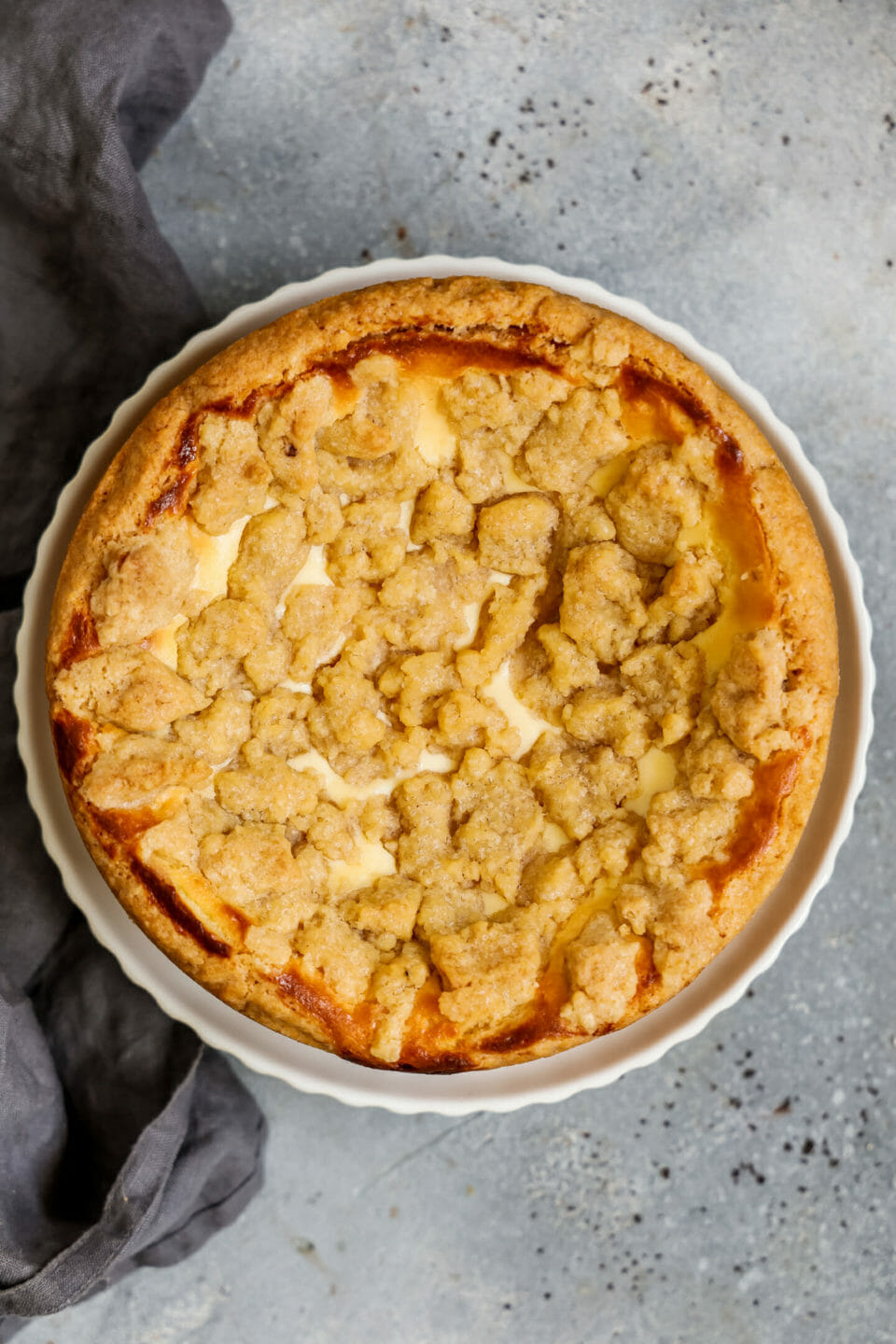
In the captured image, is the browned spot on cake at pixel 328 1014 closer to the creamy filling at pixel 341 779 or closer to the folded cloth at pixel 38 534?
the creamy filling at pixel 341 779

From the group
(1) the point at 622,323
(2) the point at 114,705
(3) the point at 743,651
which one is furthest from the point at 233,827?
(1) the point at 622,323

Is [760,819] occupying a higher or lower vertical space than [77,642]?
higher

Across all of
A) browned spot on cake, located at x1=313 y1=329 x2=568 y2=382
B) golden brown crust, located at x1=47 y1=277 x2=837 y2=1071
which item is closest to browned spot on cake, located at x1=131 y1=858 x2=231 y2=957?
golden brown crust, located at x1=47 y1=277 x2=837 y2=1071

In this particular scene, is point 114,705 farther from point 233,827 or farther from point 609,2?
point 609,2

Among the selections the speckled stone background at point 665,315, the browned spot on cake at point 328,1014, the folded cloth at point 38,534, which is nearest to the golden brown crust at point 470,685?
the browned spot on cake at point 328,1014

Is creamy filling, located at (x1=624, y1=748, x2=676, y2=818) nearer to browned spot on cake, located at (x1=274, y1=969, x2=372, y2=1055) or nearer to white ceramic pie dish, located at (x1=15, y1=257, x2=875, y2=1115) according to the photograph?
white ceramic pie dish, located at (x1=15, y1=257, x2=875, y2=1115)

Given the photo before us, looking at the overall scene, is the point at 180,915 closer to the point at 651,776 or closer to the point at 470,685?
the point at 470,685

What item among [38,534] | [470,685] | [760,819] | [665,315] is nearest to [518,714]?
[470,685]
